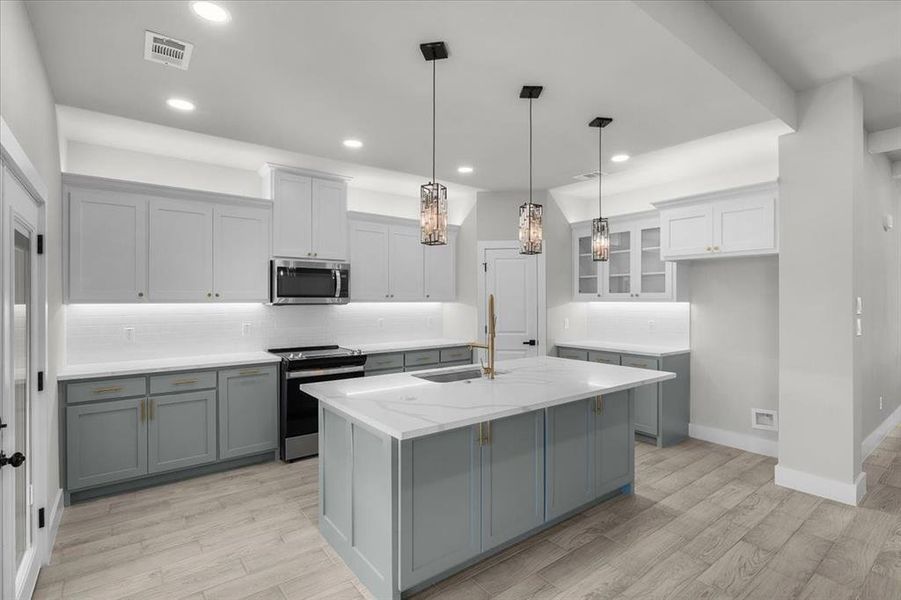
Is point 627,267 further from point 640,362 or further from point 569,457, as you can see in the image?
point 569,457

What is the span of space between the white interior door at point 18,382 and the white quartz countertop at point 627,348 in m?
4.72

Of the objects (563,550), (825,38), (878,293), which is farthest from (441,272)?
(878,293)

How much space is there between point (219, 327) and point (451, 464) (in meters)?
3.20

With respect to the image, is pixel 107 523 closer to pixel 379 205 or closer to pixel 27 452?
pixel 27 452

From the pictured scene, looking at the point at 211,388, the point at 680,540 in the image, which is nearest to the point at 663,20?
the point at 680,540

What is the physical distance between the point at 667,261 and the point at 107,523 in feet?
17.4

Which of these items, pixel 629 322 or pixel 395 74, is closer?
pixel 395 74

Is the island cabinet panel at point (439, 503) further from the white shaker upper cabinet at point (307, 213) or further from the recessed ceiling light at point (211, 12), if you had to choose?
the white shaker upper cabinet at point (307, 213)

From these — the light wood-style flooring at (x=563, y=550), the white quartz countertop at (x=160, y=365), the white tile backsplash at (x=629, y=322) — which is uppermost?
the white tile backsplash at (x=629, y=322)

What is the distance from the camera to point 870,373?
4320mm

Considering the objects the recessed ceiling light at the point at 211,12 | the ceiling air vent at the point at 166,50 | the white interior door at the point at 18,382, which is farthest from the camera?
the ceiling air vent at the point at 166,50

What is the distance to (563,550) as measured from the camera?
2734mm

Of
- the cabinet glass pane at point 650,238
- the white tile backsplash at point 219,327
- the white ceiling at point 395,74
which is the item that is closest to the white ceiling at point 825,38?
the white ceiling at point 395,74

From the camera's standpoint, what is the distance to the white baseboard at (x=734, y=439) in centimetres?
443
